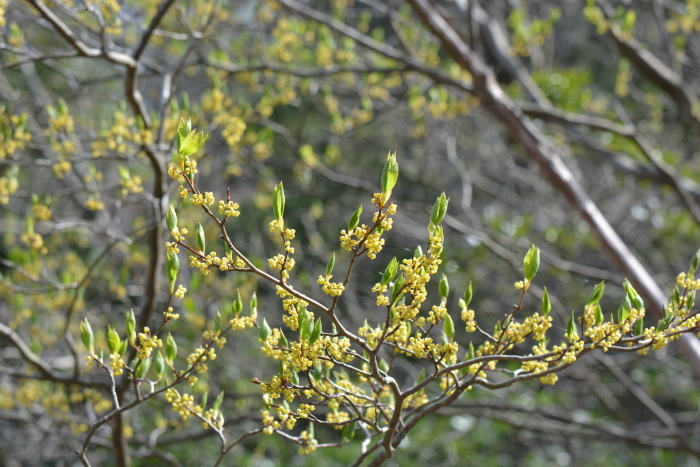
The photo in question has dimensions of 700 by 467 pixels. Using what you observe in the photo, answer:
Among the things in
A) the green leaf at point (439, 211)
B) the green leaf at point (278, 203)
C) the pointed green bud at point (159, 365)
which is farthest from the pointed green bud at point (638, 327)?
the pointed green bud at point (159, 365)

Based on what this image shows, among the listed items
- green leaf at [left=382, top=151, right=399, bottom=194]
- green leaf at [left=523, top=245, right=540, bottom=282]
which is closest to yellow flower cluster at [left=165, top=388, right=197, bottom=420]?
green leaf at [left=382, top=151, right=399, bottom=194]

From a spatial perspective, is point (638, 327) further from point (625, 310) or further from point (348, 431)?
point (348, 431)

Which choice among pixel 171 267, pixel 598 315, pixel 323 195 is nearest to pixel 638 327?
pixel 598 315

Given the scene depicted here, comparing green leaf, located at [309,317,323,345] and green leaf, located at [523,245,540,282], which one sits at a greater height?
green leaf, located at [523,245,540,282]

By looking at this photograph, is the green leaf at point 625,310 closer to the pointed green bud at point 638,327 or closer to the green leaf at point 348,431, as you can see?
the pointed green bud at point 638,327

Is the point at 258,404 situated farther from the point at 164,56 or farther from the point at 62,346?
the point at 164,56

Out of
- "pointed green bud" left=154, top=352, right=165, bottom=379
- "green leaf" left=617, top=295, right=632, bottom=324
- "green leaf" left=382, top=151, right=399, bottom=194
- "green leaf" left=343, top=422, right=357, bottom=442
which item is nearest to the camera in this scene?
"green leaf" left=382, top=151, right=399, bottom=194

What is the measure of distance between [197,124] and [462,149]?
5.16m

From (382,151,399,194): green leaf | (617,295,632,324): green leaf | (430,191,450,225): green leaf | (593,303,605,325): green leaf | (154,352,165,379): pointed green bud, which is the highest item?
(593,303,605,325): green leaf

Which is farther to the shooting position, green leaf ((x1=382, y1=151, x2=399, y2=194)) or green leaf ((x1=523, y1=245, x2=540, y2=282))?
green leaf ((x1=523, y1=245, x2=540, y2=282))

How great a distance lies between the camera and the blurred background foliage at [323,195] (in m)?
3.05

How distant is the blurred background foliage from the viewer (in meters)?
3.05

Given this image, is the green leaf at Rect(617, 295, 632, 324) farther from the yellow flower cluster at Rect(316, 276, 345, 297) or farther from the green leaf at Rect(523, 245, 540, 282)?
the yellow flower cluster at Rect(316, 276, 345, 297)

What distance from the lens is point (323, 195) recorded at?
308 inches
